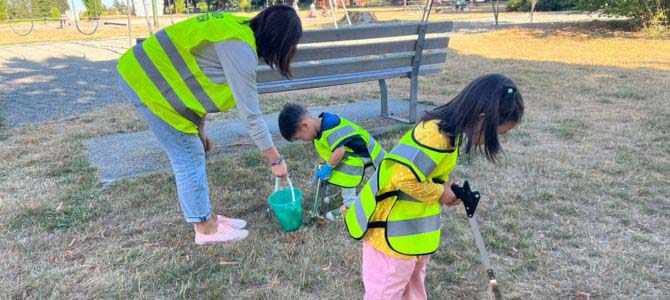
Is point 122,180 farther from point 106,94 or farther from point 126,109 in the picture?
point 106,94

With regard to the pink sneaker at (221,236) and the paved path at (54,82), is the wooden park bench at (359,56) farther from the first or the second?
the paved path at (54,82)

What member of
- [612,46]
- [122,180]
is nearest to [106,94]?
[122,180]

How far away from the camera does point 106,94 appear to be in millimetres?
6965

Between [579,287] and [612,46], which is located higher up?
[612,46]

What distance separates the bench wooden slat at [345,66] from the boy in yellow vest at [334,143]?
1181 mm

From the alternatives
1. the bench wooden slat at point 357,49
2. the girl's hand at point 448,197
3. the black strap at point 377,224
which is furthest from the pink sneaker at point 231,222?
Result: the bench wooden slat at point 357,49

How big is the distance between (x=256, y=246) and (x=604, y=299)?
5.67ft

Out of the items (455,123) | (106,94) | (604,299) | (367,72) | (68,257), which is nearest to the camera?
(455,123)

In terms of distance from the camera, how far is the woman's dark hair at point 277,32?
221cm

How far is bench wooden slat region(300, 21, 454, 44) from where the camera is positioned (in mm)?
4094

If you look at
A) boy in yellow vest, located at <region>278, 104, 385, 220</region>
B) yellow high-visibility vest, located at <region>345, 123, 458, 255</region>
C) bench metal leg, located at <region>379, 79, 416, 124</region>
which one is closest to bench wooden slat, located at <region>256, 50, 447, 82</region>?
bench metal leg, located at <region>379, 79, 416, 124</region>

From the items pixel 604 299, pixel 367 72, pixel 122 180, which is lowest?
pixel 604 299

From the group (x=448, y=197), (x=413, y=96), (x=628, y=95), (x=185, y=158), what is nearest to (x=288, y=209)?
(x=185, y=158)

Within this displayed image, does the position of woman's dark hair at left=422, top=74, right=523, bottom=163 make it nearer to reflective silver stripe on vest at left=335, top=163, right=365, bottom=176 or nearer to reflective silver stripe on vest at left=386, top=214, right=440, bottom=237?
reflective silver stripe on vest at left=386, top=214, right=440, bottom=237
